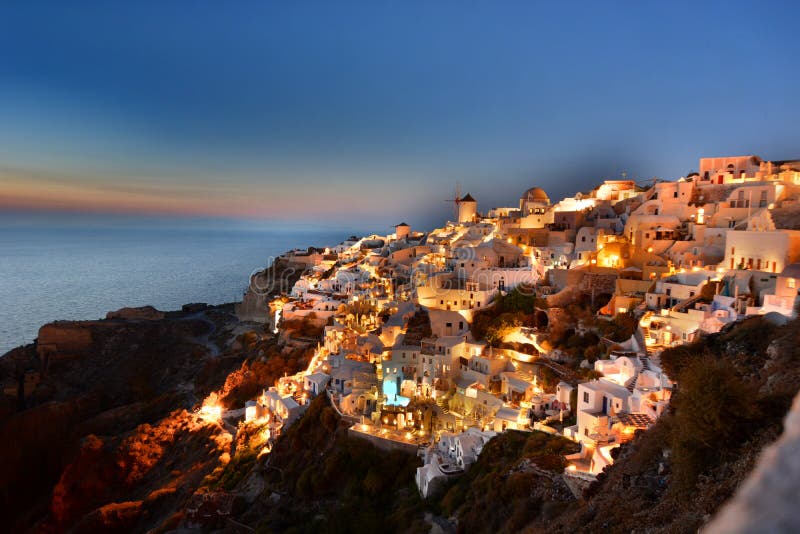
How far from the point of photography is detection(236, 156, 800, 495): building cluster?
19250mm

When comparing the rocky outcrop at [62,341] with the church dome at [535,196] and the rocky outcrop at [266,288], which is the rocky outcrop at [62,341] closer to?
the rocky outcrop at [266,288]

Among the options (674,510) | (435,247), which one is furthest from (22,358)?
(674,510)

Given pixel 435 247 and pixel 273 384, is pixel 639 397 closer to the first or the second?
pixel 273 384

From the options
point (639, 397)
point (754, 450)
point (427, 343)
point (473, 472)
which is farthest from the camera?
point (427, 343)

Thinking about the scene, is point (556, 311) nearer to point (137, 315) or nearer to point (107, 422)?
point (107, 422)

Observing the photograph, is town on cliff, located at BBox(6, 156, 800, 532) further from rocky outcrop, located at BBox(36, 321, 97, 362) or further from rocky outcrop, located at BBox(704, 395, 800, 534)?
rocky outcrop, located at BBox(36, 321, 97, 362)

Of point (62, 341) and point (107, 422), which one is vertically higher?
point (62, 341)

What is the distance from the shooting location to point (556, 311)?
87.6 feet

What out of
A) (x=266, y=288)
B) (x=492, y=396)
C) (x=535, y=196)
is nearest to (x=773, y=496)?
(x=492, y=396)

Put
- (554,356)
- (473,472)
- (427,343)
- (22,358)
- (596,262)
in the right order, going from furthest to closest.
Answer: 1. (22,358)
2. (596,262)
3. (427,343)
4. (554,356)
5. (473,472)

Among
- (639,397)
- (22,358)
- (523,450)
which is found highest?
(639,397)

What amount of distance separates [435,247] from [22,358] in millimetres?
47250

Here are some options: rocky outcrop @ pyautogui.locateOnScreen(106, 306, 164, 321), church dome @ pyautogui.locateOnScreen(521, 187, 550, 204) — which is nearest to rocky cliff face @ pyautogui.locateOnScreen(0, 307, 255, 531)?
rocky outcrop @ pyautogui.locateOnScreen(106, 306, 164, 321)

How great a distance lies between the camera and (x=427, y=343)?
27.2 m
